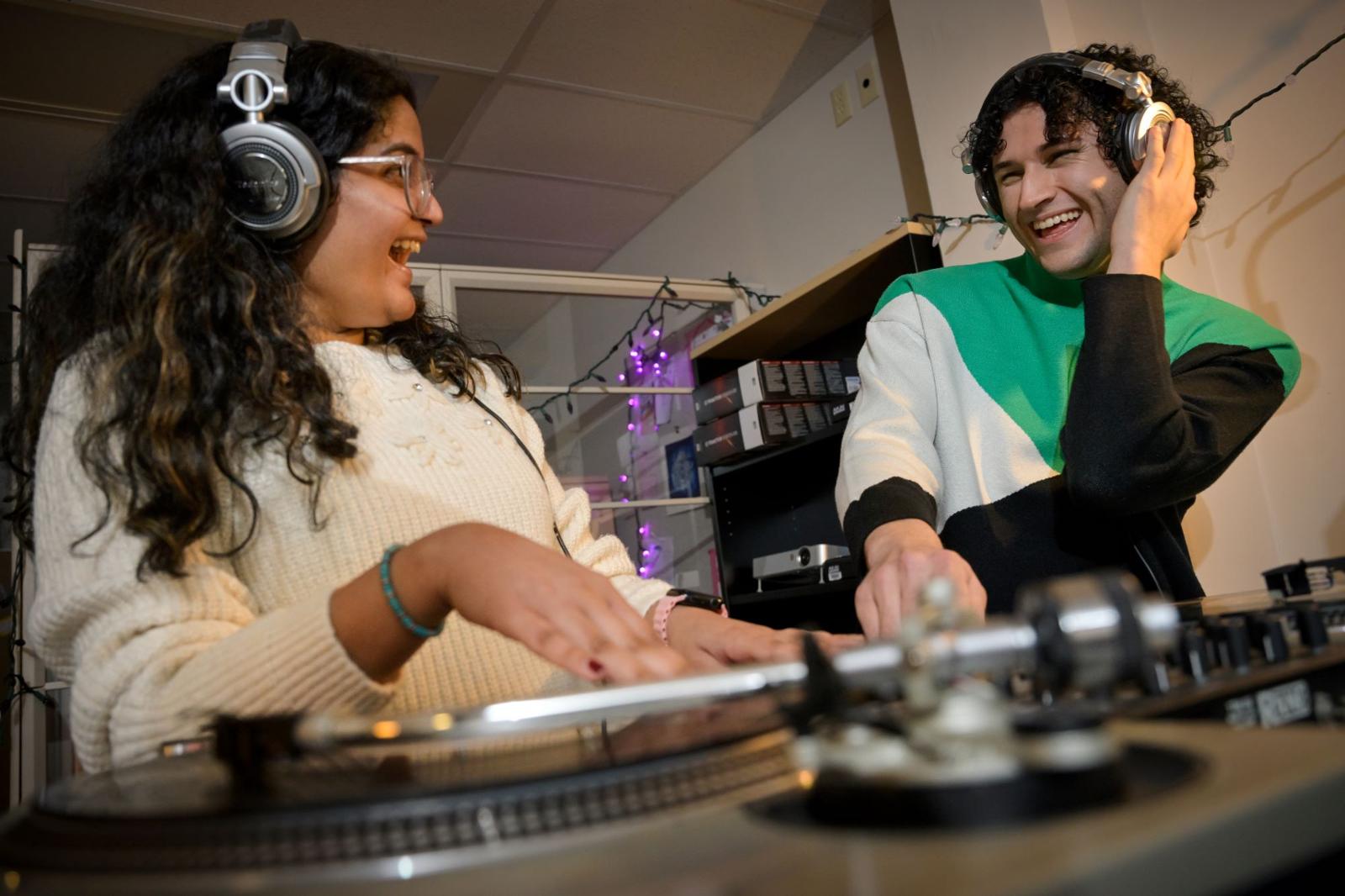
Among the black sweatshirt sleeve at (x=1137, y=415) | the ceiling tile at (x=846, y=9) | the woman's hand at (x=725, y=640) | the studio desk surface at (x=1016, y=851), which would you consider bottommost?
the studio desk surface at (x=1016, y=851)

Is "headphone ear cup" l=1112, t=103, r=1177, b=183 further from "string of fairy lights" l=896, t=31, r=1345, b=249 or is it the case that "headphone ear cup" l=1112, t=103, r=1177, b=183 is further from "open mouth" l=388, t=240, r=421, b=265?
"open mouth" l=388, t=240, r=421, b=265

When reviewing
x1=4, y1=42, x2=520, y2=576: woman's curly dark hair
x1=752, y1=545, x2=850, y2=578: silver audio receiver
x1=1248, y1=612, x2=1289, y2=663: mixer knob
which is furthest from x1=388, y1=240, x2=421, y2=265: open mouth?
x1=752, y1=545, x2=850, y2=578: silver audio receiver

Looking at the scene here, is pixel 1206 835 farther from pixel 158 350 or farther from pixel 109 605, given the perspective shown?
pixel 158 350

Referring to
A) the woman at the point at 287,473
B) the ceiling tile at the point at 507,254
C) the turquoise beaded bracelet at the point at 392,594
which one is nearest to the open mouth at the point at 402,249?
the woman at the point at 287,473

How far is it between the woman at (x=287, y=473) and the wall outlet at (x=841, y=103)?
7.00ft

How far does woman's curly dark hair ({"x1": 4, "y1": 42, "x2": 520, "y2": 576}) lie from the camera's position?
2.42 ft

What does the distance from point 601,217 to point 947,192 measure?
1957mm

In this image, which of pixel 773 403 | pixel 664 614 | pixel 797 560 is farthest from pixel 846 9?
pixel 664 614

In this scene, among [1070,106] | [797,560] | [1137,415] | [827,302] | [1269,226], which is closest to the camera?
[1137,415]

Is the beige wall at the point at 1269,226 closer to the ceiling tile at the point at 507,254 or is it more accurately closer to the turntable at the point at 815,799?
the turntable at the point at 815,799

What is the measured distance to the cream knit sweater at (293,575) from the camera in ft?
1.97

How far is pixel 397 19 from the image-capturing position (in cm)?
257

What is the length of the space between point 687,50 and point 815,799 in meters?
2.84

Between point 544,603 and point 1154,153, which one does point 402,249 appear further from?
point 1154,153
